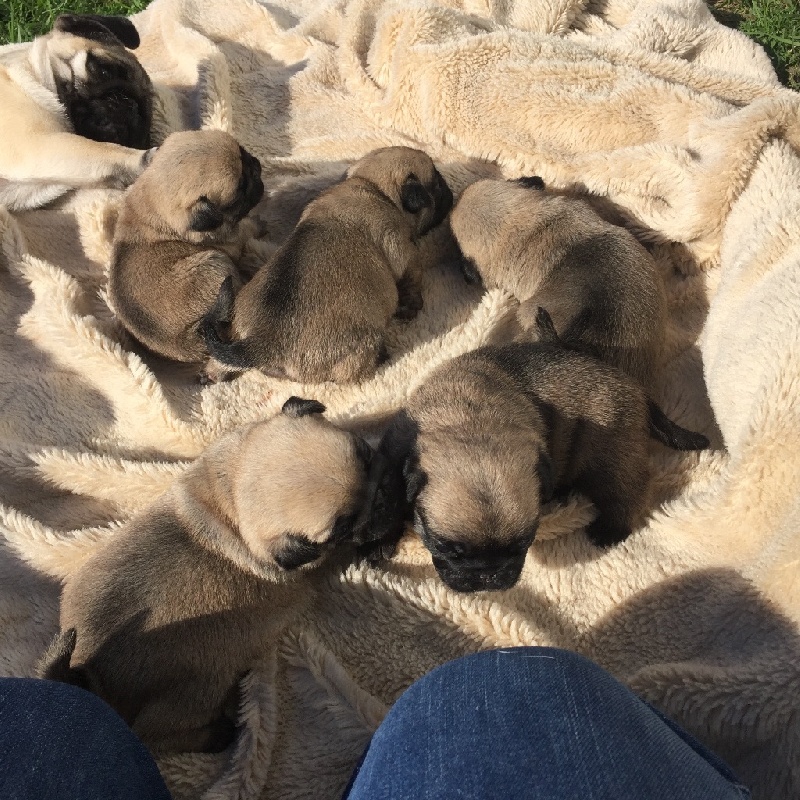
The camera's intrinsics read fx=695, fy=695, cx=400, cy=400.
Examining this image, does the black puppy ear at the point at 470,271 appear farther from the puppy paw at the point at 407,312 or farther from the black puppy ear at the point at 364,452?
the black puppy ear at the point at 364,452

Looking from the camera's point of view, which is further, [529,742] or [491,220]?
[491,220]

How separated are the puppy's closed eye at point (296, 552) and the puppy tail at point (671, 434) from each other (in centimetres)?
120

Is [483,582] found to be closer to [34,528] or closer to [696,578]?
[696,578]

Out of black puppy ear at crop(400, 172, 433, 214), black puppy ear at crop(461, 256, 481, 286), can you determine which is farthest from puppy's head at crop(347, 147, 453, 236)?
black puppy ear at crop(461, 256, 481, 286)

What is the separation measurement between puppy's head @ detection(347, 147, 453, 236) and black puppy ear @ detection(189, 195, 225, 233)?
2.15ft

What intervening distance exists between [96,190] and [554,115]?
2.14m

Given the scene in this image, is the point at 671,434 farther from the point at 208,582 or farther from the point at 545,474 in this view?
the point at 208,582

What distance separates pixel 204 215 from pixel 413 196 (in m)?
0.89

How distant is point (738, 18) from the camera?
3.96m

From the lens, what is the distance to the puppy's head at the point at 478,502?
6.40ft

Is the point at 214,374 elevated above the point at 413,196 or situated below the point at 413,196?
below

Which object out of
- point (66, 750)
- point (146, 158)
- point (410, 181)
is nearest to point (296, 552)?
point (66, 750)

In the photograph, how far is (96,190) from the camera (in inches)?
128

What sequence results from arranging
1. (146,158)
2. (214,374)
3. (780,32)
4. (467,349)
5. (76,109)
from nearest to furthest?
(467,349) → (214,374) → (146,158) → (76,109) → (780,32)
